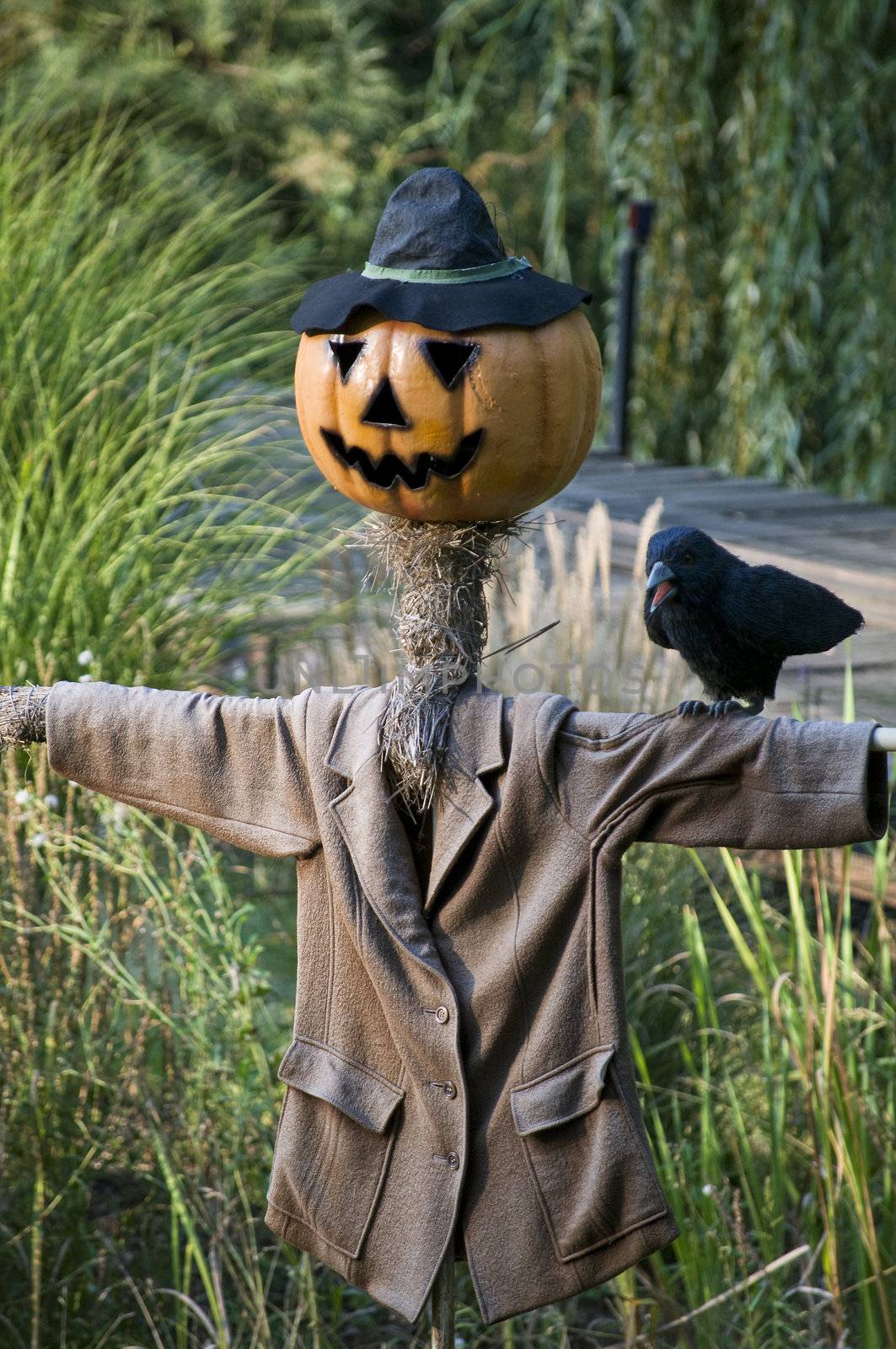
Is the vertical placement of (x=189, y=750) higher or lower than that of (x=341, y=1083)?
higher

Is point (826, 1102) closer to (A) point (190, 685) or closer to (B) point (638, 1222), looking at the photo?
(B) point (638, 1222)

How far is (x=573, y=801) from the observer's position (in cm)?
123

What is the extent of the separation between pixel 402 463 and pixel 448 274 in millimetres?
164

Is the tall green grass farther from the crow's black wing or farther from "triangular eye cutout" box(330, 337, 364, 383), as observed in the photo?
the crow's black wing

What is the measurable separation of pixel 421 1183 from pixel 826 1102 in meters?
0.75

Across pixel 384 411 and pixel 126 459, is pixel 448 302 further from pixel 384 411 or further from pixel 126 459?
pixel 126 459

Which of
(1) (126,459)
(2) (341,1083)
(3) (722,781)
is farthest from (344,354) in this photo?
(1) (126,459)

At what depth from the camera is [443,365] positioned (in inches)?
47.4

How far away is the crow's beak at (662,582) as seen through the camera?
4.04 ft

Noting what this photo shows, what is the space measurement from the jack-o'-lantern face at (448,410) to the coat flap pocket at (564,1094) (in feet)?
1.59

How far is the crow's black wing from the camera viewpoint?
121 cm

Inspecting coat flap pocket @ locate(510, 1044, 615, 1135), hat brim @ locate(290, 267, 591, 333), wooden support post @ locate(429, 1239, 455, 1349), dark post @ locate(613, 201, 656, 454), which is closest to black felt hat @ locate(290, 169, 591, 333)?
hat brim @ locate(290, 267, 591, 333)

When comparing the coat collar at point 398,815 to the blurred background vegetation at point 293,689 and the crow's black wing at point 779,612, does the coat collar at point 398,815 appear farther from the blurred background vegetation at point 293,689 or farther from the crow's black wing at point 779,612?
the blurred background vegetation at point 293,689

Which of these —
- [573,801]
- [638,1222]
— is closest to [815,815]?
[573,801]
